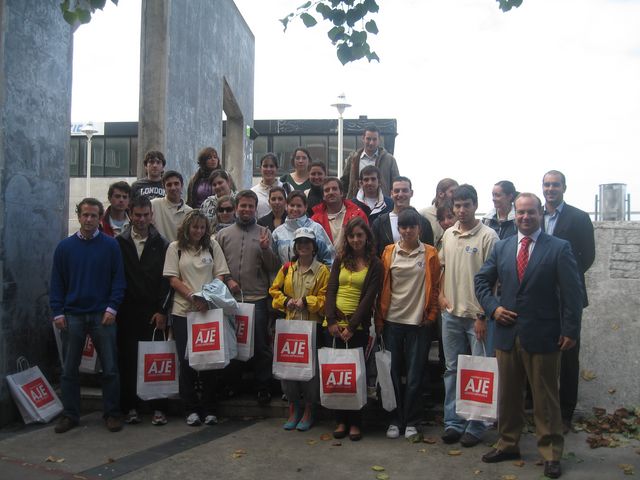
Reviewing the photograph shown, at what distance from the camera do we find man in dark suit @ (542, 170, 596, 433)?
602 centimetres

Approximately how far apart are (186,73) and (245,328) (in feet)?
19.5

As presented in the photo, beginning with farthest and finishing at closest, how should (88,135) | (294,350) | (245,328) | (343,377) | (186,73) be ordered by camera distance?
(88,135) < (186,73) < (245,328) < (294,350) < (343,377)

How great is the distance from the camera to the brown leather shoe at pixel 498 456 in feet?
17.3

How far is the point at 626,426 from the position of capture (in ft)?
20.5

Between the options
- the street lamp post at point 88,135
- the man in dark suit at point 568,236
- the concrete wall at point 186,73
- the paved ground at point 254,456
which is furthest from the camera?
the street lamp post at point 88,135

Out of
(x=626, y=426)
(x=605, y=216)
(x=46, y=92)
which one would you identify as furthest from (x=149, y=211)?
(x=605, y=216)

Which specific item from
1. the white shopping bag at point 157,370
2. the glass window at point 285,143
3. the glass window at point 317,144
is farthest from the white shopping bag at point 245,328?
the glass window at point 317,144

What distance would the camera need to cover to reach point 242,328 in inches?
249

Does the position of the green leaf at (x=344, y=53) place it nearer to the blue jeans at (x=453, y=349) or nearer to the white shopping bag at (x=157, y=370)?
the blue jeans at (x=453, y=349)

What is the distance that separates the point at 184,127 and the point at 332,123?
23136mm

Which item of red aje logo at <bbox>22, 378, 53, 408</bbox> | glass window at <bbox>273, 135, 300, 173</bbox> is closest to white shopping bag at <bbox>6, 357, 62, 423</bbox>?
red aje logo at <bbox>22, 378, 53, 408</bbox>

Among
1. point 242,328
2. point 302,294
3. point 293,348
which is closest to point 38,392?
point 242,328

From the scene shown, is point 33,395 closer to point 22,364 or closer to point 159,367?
point 22,364

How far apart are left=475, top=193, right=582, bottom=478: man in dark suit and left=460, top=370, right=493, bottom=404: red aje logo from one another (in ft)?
0.41
